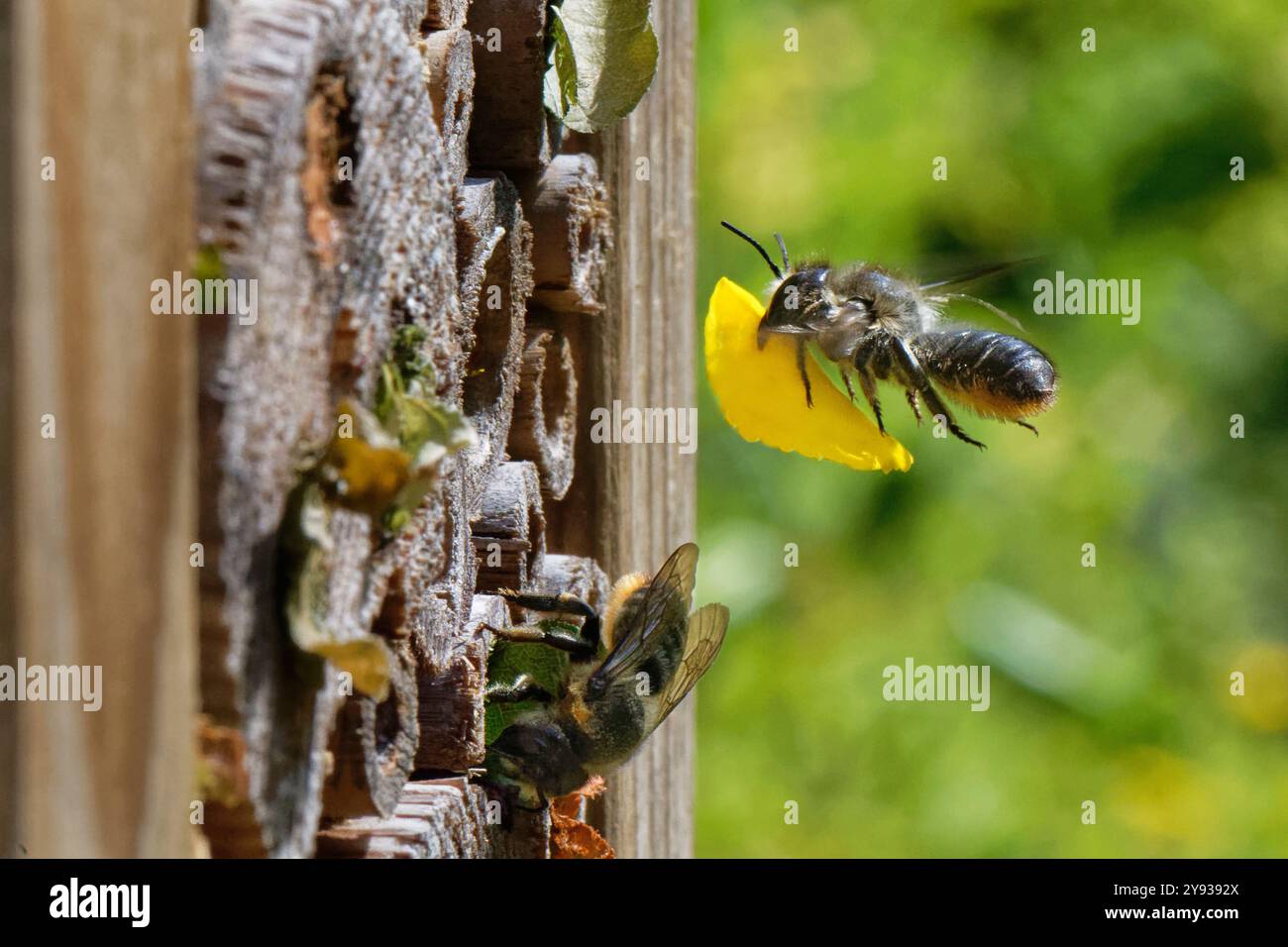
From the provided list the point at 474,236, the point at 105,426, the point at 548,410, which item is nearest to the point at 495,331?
the point at 474,236

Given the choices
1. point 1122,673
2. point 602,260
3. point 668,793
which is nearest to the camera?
point 602,260

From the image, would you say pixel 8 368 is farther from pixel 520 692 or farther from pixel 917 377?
pixel 917 377

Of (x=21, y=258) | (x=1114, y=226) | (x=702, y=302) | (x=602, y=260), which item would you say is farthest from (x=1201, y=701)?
(x=21, y=258)

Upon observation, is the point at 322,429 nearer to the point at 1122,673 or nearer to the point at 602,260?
the point at 602,260

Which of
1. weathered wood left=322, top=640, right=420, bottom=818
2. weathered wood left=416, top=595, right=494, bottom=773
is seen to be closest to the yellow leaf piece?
weathered wood left=322, top=640, right=420, bottom=818

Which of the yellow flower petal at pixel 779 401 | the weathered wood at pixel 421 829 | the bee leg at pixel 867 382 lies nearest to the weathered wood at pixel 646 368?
the yellow flower petal at pixel 779 401
